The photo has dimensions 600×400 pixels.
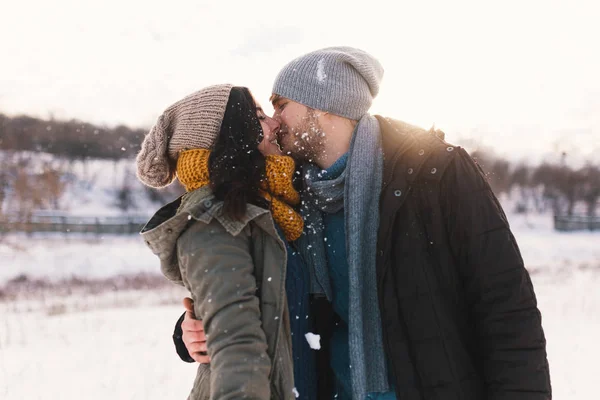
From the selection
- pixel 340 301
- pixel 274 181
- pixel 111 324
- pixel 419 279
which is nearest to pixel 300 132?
pixel 274 181

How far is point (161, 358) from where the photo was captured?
6.80m

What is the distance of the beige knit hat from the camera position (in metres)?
2.00

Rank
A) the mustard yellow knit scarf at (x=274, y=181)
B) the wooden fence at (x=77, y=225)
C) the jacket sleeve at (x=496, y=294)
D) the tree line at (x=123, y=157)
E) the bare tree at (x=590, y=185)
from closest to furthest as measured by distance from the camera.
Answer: the jacket sleeve at (x=496, y=294), the mustard yellow knit scarf at (x=274, y=181), the wooden fence at (x=77, y=225), the tree line at (x=123, y=157), the bare tree at (x=590, y=185)

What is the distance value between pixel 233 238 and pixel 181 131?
1.92 feet

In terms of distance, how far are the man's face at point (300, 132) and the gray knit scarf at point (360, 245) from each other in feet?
0.64

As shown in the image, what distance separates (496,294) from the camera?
1717 mm

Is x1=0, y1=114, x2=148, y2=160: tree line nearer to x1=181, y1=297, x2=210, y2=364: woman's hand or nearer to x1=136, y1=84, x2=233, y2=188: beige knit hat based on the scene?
x1=136, y1=84, x2=233, y2=188: beige knit hat

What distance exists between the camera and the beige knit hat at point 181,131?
78.6 inches

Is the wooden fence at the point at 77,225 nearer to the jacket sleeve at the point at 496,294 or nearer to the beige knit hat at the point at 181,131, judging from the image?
the beige knit hat at the point at 181,131

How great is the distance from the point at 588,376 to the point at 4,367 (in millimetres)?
7244

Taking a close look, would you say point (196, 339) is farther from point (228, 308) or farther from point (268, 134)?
point (268, 134)

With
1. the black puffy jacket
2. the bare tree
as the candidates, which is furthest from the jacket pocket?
the bare tree

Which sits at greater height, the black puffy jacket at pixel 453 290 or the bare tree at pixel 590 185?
the black puffy jacket at pixel 453 290

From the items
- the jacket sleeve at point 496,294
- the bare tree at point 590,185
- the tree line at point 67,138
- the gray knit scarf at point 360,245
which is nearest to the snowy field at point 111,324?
the gray knit scarf at point 360,245
